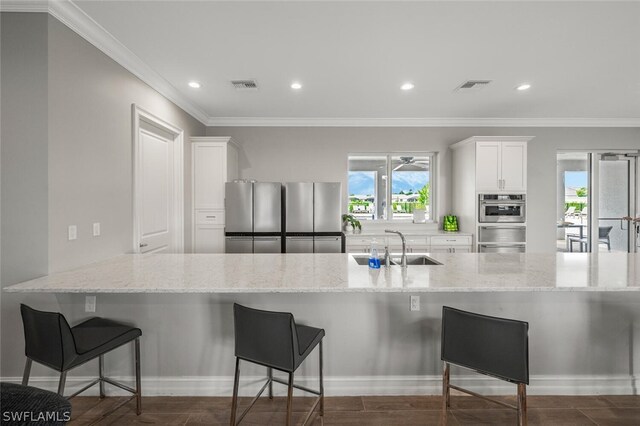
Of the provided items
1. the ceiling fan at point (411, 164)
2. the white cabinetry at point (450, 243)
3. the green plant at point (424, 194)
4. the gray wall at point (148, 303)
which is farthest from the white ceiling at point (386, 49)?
the white cabinetry at point (450, 243)

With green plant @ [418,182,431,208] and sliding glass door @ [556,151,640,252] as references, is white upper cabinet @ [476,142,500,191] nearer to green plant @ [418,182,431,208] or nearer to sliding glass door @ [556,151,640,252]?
green plant @ [418,182,431,208]

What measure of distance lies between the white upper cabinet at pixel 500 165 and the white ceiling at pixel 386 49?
60cm

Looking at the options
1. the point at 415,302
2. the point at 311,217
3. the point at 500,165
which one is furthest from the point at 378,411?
the point at 500,165

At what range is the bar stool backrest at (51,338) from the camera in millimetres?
1627

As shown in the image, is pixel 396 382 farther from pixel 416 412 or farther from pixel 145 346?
pixel 145 346

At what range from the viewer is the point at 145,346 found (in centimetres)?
225

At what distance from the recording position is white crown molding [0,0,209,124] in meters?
2.09

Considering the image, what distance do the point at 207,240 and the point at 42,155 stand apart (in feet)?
8.06

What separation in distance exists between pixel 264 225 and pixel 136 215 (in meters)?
1.66

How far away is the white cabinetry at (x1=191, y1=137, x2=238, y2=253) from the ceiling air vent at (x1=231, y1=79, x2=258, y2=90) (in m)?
1.01

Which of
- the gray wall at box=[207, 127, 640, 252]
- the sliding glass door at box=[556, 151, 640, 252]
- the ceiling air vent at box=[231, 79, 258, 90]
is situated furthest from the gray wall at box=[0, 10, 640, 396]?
the sliding glass door at box=[556, 151, 640, 252]

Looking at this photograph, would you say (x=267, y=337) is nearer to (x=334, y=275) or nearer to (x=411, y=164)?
(x=334, y=275)

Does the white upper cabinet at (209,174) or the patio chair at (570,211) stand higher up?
the white upper cabinet at (209,174)

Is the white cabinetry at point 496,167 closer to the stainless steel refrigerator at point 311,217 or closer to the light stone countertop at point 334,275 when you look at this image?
the stainless steel refrigerator at point 311,217
